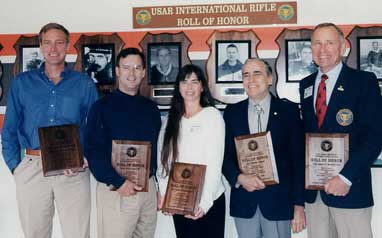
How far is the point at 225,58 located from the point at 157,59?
0.54m

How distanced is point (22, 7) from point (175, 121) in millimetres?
1858

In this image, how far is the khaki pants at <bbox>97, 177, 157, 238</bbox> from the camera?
8.71ft

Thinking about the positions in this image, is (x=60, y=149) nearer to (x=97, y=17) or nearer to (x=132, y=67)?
(x=132, y=67)

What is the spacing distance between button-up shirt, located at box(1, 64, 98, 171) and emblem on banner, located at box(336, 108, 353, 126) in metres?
1.60

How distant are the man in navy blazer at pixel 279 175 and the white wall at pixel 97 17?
848 mm

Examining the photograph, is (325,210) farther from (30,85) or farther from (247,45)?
(30,85)

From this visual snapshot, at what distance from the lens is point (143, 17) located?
3.42m

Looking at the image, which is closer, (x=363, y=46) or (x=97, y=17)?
(x=363, y=46)

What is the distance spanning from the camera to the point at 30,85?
2859 mm

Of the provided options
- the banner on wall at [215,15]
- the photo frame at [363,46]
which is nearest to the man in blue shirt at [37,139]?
the banner on wall at [215,15]

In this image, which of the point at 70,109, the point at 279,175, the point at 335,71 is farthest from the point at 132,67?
the point at 335,71

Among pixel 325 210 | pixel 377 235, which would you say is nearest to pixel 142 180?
pixel 325 210

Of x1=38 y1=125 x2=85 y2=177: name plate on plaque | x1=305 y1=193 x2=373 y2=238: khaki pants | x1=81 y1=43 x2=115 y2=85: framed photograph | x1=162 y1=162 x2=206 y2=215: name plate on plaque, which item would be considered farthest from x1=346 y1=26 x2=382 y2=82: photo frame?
x1=38 y1=125 x2=85 y2=177: name plate on plaque

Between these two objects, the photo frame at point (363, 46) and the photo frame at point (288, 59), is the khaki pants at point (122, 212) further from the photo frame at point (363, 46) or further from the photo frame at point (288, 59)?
the photo frame at point (363, 46)
